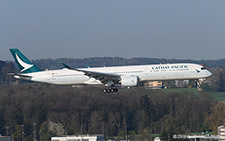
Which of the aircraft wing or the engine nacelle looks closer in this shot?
the aircraft wing

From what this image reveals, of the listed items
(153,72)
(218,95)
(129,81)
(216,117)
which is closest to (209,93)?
(218,95)

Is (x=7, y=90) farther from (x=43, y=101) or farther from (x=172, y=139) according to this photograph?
(x=172, y=139)

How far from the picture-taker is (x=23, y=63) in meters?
72.4

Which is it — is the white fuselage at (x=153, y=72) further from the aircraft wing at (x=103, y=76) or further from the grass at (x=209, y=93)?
→ the grass at (x=209, y=93)

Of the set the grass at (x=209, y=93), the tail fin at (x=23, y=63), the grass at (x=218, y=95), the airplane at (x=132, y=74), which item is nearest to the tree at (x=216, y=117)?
the grass at (x=209, y=93)

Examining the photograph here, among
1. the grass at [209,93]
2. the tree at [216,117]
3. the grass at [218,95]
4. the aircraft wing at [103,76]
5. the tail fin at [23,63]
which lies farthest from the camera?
the grass at [218,95]

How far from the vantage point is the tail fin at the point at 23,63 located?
234 ft

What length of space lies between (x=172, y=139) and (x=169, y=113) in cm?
4247

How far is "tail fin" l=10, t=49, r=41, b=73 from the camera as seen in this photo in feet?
234

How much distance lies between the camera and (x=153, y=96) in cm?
13350

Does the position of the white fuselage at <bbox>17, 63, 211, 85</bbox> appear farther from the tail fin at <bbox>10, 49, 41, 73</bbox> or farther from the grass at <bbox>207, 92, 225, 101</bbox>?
the grass at <bbox>207, 92, 225, 101</bbox>

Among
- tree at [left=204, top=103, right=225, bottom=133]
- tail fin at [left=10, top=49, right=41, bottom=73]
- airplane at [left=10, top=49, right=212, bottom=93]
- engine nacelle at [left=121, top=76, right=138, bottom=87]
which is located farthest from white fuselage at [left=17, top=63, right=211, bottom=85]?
tree at [left=204, top=103, right=225, bottom=133]

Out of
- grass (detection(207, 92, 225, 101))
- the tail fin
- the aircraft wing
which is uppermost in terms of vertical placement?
the tail fin

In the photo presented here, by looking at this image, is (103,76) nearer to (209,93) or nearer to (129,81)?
(129,81)
